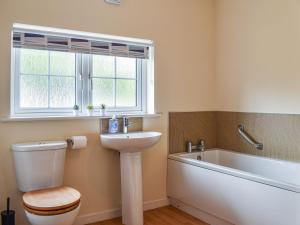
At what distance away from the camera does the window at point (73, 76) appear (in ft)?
8.78

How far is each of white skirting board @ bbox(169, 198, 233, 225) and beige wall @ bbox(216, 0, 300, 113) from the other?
1.21m

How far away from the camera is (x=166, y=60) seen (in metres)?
3.31

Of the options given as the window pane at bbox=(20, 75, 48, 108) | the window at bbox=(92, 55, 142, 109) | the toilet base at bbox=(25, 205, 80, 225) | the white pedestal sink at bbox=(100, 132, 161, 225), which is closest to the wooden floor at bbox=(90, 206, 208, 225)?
the white pedestal sink at bbox=(100, 132, 161, 225)

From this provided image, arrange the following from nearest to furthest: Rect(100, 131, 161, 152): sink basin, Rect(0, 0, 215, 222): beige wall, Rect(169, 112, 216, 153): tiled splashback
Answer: Rect(0, 0, 215, 222): beige wall, Rect(100, 131, 161, 152): sink basin, Rect(169, 112, 216, 153): tiled splashback

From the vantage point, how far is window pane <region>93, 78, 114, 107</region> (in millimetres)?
3041

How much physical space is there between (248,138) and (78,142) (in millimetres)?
1831

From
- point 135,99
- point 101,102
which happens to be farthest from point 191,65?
point 101,102

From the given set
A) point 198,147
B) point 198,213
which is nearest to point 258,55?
point 198,147

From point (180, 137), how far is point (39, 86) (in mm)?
1613

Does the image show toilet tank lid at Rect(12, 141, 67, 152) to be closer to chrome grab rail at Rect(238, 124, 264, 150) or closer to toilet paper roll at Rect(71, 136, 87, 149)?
toilet paper roll at Rect(71, 136, 87, 149)

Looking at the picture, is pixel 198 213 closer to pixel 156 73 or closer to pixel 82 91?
pixel 156 73

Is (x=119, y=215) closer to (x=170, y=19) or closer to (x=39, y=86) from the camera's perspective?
(x=39, y=86)

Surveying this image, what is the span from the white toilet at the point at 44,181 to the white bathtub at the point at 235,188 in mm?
1215

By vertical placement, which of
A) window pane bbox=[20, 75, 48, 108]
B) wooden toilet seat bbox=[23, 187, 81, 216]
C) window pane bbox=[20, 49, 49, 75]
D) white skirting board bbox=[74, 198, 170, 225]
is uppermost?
window pane bbox=[20, 49, 49, 75]
